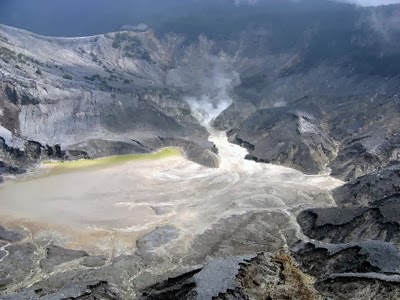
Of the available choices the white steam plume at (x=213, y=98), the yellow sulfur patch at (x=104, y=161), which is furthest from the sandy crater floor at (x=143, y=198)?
the white steam plume at (x=213, y=98)

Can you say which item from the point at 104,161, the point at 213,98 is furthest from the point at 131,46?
the point at 104,161

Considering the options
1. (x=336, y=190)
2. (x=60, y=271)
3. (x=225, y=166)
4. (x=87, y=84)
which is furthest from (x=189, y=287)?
(x=87, y=84)

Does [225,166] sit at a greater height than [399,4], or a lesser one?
lesser

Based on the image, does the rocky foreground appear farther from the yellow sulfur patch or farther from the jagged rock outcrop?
the yellow sulfur patch

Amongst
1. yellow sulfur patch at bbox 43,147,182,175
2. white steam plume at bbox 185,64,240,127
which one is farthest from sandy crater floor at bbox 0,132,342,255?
white steam plume at bbox 185,64,240,127

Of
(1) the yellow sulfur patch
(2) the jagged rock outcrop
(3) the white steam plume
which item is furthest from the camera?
(3) the white steam plume

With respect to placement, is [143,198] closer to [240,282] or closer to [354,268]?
[354,268]

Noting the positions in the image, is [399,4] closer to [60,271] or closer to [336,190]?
[336,190]

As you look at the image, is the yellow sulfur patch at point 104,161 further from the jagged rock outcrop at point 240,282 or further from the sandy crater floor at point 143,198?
the jagged rock outcrop at point 240,282
